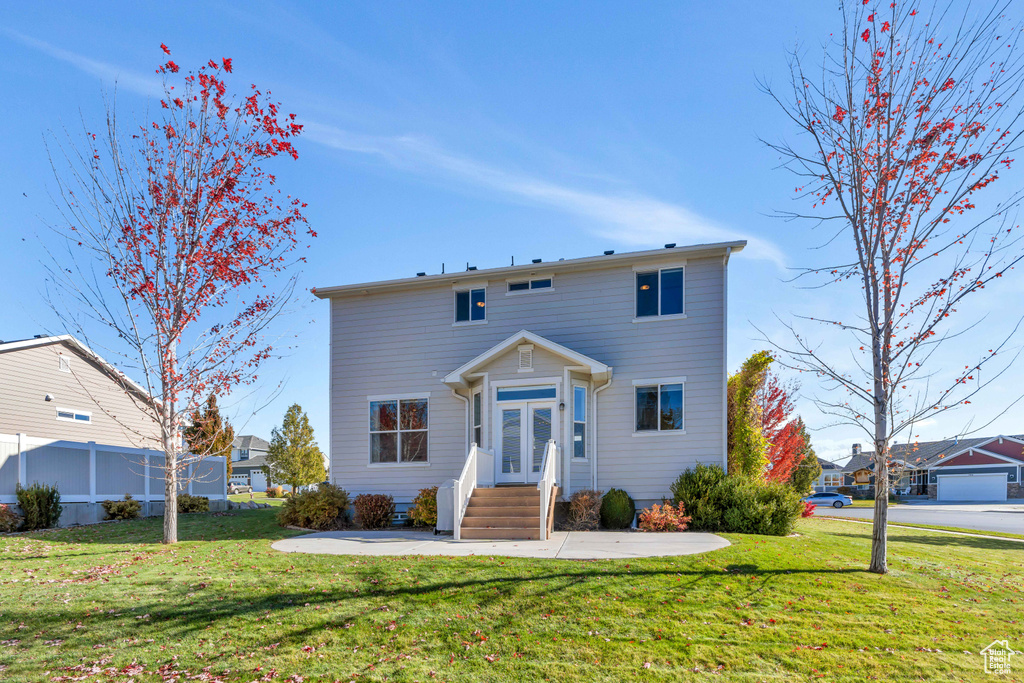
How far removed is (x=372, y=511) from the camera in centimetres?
1579

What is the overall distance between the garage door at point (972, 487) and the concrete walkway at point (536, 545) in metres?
44.3

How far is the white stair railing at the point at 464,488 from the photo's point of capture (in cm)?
1285

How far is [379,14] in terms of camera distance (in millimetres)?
12805

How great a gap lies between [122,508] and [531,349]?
42.7 feet

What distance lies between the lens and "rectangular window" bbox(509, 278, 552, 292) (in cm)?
1691

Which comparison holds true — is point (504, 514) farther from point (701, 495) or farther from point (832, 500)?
point (832, 500)

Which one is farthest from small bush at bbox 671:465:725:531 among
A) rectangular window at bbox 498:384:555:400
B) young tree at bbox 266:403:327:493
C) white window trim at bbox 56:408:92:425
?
young tree at bbox 266:403:327:493

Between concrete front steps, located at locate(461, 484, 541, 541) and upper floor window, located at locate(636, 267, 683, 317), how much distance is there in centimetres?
532

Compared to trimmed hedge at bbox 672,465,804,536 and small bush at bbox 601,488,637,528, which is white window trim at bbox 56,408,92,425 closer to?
small bush at bbox 601,488,637,528

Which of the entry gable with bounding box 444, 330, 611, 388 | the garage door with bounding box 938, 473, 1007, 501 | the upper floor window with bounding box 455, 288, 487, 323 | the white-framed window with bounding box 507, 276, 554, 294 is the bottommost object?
the garage door with bounding box 938, 473, 1007, 501

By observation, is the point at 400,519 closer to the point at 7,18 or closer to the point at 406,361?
the point at 406,361

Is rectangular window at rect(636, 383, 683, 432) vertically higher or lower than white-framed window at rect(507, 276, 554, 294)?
lower

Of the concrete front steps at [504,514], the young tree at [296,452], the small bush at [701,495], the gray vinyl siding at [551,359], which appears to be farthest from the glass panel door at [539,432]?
the young tree at [296,452]

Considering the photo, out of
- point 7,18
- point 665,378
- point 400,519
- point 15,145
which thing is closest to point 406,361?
point 400,519
